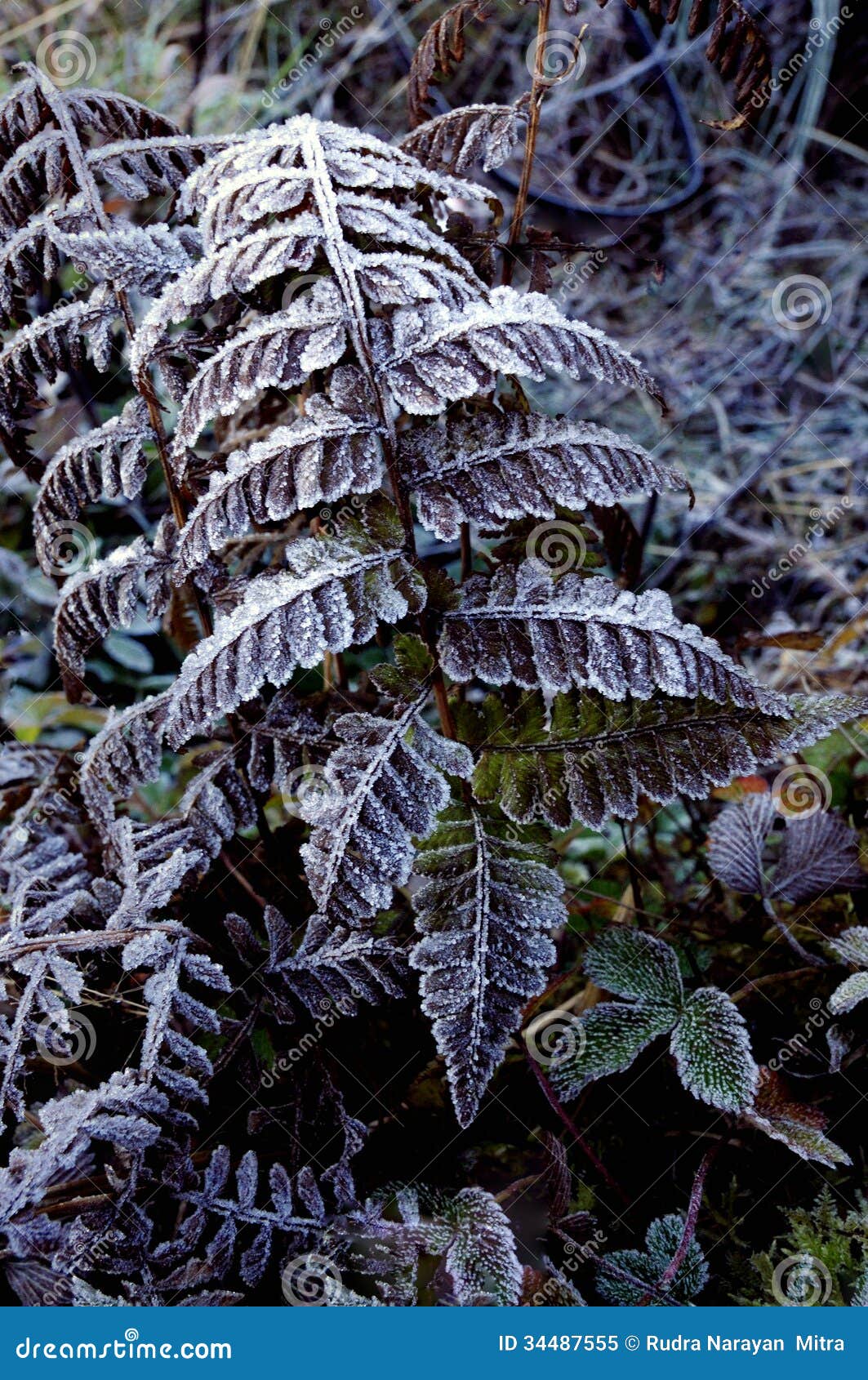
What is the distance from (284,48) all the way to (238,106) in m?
0.75

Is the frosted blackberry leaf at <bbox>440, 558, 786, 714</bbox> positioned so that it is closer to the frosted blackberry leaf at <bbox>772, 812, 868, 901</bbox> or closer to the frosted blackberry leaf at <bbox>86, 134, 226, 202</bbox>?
the frosted blackberry leaf at <bbox>772, 812, 868, 901</bbox>

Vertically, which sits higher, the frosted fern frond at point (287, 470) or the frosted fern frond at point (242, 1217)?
the frosted fern frond at point (287, 470)

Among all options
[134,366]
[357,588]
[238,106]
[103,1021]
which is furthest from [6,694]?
[238,106]

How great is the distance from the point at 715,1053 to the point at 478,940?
41cm

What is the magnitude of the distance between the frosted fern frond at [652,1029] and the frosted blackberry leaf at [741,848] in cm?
20

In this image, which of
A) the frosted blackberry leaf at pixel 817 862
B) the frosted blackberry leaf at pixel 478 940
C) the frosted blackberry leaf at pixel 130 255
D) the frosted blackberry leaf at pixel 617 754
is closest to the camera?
the frosted blackberry leaf at pixel 478 940

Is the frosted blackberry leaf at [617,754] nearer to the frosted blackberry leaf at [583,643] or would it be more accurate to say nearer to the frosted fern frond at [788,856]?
the frosted blackberry leaf at [583,643]

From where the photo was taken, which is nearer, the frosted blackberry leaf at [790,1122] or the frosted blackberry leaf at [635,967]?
the frosted blackberry leaf at [790,1122]

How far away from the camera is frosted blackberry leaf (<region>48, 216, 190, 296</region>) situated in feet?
4.75

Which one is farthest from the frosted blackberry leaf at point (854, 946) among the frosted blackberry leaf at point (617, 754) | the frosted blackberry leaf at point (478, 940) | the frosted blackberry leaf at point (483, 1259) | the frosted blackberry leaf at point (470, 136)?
the frosted blackberry leaf at point (470, 136)

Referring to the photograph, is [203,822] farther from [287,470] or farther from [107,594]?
[287,470]

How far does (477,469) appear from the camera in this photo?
135cm

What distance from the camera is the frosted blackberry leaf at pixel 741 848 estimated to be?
1.75m

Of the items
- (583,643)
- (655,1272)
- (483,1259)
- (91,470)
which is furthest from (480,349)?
(655,1272)
